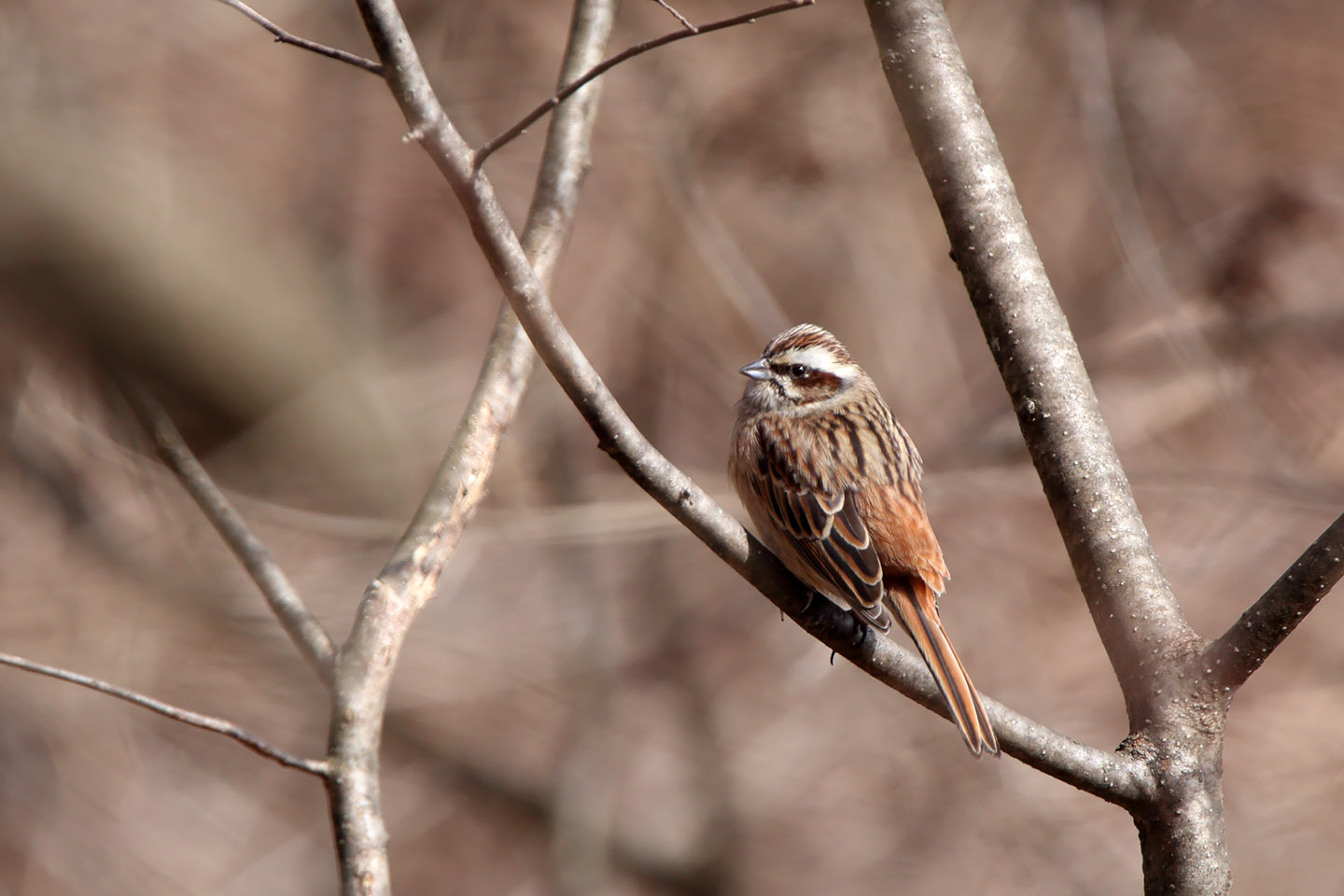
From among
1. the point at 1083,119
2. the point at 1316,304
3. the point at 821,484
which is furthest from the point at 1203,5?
the point at 821,484

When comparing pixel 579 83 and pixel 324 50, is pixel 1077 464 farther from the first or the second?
pixel 324 50

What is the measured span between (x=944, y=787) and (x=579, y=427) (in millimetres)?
3248

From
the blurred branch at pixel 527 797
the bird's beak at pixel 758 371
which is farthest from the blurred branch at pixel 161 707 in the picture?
the blurred branch at pixel 527 797

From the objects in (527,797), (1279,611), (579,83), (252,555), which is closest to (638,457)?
(579,83)

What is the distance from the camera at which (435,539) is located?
9.49 ft

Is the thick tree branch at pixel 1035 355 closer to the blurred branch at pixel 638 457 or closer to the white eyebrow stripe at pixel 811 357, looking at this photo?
the blurred branch at pixel 638 457

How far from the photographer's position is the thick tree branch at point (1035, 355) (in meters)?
2.62

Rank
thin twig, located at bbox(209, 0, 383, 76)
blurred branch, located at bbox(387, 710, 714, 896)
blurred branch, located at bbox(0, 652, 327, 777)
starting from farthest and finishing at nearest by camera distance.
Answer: blurred branch, located at bbox(387, 710, 714, 896) → blurred branch, located at bbox(0, 652, 327, 777) → thin twig, located at bbox(209, 0, 383, 76)

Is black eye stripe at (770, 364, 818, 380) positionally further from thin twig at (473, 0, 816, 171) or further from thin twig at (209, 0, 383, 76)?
thin twig at (209, 0, 383, 76)

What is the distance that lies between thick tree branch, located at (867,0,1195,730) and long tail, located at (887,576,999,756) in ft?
1.13

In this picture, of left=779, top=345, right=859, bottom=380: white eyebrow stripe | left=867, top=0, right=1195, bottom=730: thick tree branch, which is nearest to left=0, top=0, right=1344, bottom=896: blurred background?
left=779, top=345, right=859, bottom=380: white eyebrow stripe

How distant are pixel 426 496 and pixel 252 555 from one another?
0.43 meters

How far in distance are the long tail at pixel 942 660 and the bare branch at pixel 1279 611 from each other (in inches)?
19.0

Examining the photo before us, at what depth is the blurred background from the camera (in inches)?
267
